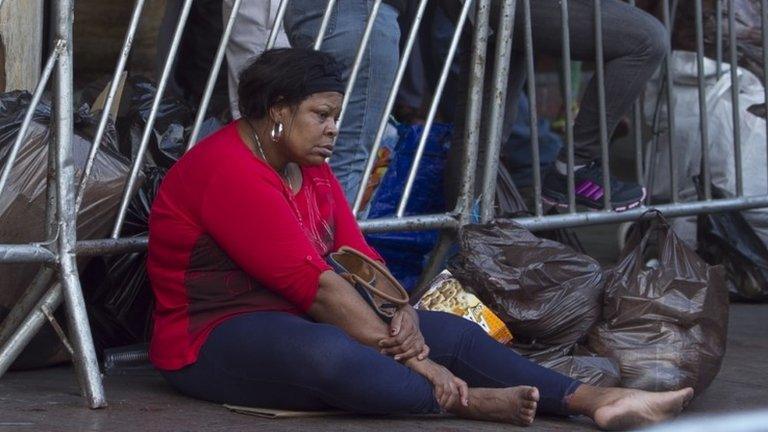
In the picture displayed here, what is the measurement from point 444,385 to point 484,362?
21 centimetres

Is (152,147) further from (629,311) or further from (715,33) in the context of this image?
(715,33)

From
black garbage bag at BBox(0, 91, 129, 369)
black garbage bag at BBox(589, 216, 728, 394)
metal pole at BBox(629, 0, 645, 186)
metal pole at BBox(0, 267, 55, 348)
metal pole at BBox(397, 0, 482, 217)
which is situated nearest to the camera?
metal pole at BBox(0, 267, 55, 348)

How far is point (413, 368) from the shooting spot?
3.51 metres

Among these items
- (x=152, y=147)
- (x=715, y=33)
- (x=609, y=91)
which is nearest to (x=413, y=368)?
(x=152, y=147)

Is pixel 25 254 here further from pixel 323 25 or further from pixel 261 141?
pixel 323 25

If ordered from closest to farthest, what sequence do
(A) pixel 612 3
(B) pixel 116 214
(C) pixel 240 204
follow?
(C) pixel 240 204 < (B) pixel 116 214 < (A) pixel 612 3

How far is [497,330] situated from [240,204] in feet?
3.02

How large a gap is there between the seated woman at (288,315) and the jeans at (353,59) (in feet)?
1.94

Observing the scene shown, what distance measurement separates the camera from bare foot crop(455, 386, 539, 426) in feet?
11.3

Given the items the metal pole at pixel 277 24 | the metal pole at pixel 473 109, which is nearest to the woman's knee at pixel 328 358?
the metal pole at pixel 277 24

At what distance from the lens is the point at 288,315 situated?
137 inches

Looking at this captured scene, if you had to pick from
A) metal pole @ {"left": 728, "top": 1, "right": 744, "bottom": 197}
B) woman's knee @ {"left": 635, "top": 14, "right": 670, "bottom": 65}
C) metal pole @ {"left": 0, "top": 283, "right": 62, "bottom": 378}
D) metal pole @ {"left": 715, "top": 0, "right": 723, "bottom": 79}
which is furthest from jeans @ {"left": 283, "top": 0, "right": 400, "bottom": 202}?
metal pole @ {"left": 715, "top": 0, "right": 723, "bottom": 79}

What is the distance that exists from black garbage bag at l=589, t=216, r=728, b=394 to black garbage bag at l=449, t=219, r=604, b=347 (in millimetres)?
66

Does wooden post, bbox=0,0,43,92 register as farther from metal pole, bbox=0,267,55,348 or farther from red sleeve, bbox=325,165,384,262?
red sleeve, bbox=325,165,384,262
